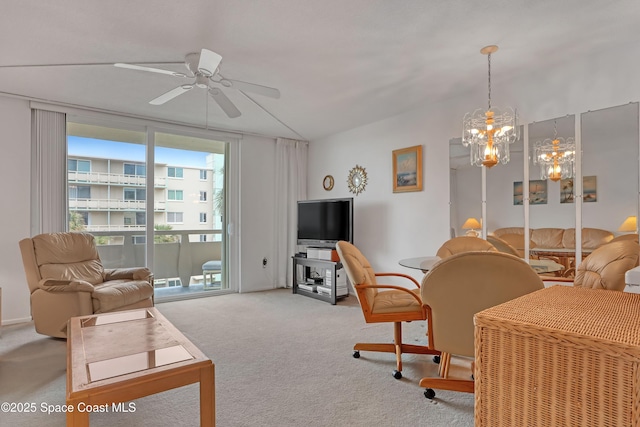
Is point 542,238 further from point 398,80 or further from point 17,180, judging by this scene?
point 17,180

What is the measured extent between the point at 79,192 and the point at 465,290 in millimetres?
4475

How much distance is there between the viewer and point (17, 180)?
384cm

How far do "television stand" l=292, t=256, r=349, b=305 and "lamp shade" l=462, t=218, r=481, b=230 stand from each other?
1729 mm

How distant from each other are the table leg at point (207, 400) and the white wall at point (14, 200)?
3480 mm

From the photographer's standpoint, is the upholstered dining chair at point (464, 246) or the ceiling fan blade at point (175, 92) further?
the upholstered dining chair at point (464, 246)

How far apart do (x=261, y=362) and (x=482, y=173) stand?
2795 mm

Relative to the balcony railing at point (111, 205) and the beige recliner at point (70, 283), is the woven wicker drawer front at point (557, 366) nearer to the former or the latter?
the beige recliner at point (70, 283)

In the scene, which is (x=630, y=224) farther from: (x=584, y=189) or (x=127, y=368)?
(x=127, y=368)

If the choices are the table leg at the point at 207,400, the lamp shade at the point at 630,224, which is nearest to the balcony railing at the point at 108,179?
the table leg at the point at 207,400

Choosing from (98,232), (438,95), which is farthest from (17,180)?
(438,95)

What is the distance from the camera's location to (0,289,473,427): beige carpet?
6.34ft

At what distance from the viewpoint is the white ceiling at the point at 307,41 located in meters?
2.24

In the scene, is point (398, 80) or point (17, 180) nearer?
point (398, 80)

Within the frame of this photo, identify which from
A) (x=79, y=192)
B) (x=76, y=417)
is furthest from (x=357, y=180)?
(x=76, y=417)
